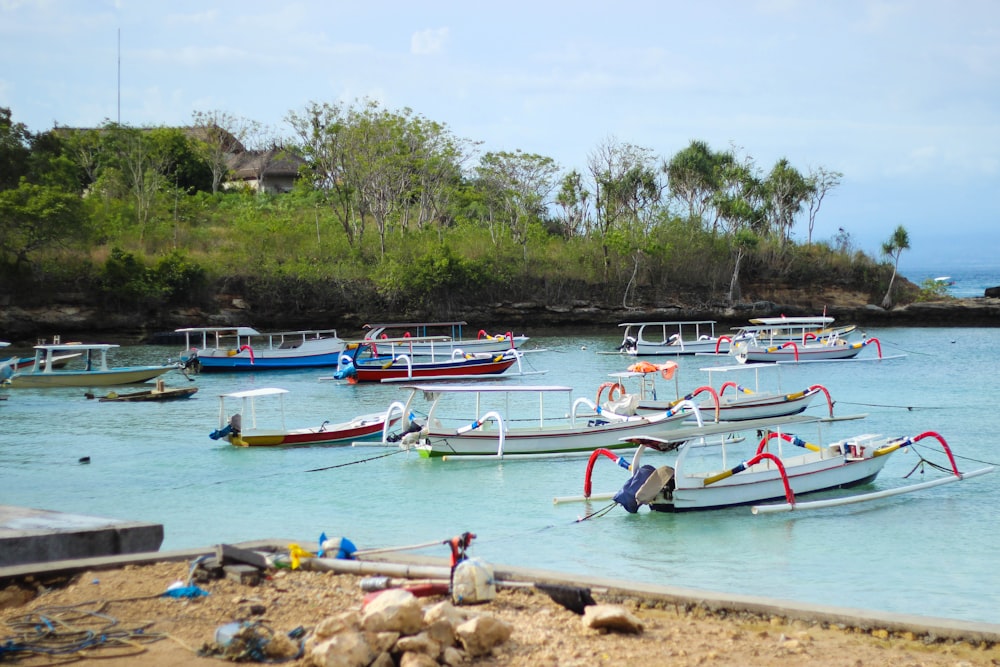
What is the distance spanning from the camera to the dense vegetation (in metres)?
57.2

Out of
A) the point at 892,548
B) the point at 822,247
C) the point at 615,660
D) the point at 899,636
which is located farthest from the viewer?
the point at 822,247

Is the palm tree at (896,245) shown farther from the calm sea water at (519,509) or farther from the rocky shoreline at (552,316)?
the calm sea water at (519,509)

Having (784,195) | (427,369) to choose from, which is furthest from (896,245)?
(427,369)

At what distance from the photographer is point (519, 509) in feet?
53.5

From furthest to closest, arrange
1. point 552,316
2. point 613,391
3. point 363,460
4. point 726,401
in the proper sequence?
point 552,316 < point 613,391 < point 726,401 < point 363,460

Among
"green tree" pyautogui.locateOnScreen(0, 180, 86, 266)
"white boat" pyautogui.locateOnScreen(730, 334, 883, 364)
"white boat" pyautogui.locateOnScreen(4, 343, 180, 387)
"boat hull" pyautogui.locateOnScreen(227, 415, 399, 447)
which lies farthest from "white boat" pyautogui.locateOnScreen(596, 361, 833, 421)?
"green tree" pyautogui.locateOnScreen(0, 180, 86, 266)

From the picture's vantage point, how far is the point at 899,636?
7.52m

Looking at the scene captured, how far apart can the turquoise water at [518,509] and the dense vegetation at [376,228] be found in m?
29.2

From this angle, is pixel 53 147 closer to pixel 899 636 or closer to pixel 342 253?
pixel 342 253

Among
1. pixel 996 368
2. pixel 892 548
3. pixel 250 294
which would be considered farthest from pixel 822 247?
pixel 892 548

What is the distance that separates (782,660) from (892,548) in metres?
7.65

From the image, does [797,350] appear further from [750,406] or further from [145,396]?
[145,396]

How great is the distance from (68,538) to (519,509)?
8.05 meters

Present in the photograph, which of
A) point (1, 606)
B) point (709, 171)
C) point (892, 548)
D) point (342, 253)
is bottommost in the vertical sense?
point (892, 548)
